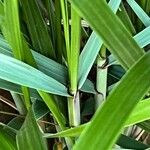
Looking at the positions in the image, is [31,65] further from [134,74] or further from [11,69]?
[134,74]

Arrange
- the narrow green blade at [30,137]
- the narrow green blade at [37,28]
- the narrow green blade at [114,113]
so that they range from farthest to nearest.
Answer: the narrow green blade at [37,28]
the narrow green blade at [30,137]
the narrow green blade at [114,113]

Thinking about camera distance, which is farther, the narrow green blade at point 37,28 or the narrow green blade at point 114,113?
the narrow green blade at point 37,28

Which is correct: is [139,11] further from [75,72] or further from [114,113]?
[114,113]

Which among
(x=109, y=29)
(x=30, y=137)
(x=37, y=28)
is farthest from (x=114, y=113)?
(x=37, y=28)

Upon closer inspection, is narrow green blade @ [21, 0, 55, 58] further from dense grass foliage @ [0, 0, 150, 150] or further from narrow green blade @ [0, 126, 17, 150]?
narrow green blade @ [0, 126, 17, 150]

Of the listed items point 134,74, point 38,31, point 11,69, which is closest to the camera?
point 134,74

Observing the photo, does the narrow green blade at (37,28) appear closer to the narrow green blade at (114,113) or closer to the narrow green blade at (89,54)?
the narrow green blade at (89,54)

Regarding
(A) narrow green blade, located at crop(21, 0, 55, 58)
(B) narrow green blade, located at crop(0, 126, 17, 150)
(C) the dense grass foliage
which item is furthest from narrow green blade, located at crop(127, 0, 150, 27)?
(B) narrow green blade, located at crop(0, 126, 17, 150)

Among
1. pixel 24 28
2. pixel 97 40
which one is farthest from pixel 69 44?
pixel 24 28

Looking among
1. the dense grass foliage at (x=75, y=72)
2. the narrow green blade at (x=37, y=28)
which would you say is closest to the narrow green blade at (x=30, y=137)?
the dense grass foliage at (x=75, y=72)
